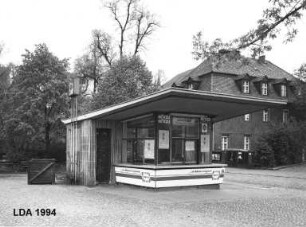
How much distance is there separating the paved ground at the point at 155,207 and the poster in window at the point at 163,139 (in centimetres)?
167

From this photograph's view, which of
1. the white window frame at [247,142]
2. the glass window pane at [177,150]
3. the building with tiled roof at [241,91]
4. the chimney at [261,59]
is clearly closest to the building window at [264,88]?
the building with tiled roof at [241,91]

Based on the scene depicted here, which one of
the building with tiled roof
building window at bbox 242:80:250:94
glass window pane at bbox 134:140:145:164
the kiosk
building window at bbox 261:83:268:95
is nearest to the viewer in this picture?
the kiosk

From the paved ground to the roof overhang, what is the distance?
2958 millimetres

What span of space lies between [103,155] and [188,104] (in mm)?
5001

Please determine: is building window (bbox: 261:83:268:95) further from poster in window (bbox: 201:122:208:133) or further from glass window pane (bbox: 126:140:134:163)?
glass window pane (bbox: 126:140:134:163)

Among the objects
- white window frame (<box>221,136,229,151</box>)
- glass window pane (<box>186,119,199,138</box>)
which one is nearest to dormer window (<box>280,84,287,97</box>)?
white window frame (<box>221,136,229,151</box>)

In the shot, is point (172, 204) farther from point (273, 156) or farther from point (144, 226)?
point (273, 156)

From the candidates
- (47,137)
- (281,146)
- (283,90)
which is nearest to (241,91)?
(283,90)

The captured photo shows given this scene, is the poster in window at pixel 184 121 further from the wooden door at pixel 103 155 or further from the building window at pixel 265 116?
the building window at pixel 265 116

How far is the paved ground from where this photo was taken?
31.4 feet

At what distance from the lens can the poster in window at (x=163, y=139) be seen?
16.1m

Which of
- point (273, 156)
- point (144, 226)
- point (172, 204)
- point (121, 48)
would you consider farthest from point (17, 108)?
point (144, 226)

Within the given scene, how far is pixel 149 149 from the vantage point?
1639 cm

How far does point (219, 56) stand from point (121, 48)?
31951mm
